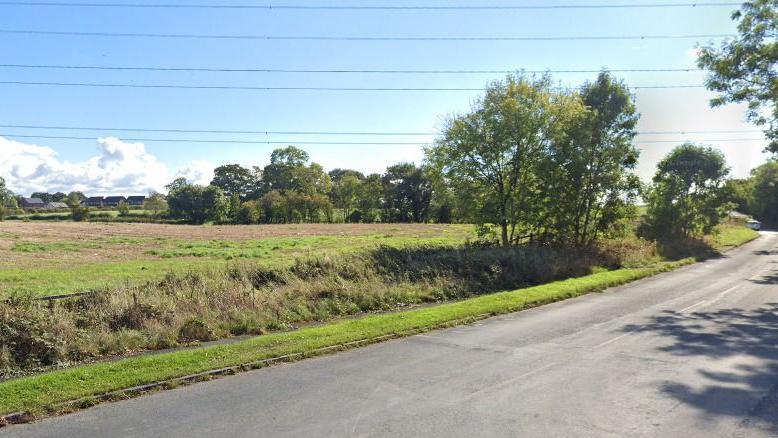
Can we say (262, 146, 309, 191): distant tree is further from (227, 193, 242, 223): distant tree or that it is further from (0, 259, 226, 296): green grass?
(0, 259, 226, 296): green grass

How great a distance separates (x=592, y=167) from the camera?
90.9 feet

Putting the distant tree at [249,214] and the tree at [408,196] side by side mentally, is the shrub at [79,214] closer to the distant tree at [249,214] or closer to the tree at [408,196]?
the distant tree at [249,214]

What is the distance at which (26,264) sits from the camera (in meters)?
25.9

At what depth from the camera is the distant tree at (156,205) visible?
108 metres

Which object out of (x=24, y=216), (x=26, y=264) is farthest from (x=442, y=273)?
(x=24, y=216)

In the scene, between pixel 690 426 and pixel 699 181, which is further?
pixel 699 181

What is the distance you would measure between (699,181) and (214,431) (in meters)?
41.8

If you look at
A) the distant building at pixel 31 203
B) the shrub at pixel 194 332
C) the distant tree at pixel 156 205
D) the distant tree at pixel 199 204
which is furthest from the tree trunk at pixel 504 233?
the distant building at pixel 31 203

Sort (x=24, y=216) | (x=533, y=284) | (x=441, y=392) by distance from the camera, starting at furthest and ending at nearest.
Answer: (x=24, y=216), (x=533, y=284), (x=441, y=392)

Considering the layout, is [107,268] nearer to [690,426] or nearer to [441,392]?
[441,392]

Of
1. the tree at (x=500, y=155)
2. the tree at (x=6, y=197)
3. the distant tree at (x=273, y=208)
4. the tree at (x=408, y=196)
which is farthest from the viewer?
the tree at (x=6, y=197)

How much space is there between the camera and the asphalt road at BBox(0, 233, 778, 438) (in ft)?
18.8

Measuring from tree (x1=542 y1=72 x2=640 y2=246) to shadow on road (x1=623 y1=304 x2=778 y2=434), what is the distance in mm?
13511

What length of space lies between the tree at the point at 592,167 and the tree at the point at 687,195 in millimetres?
9297
